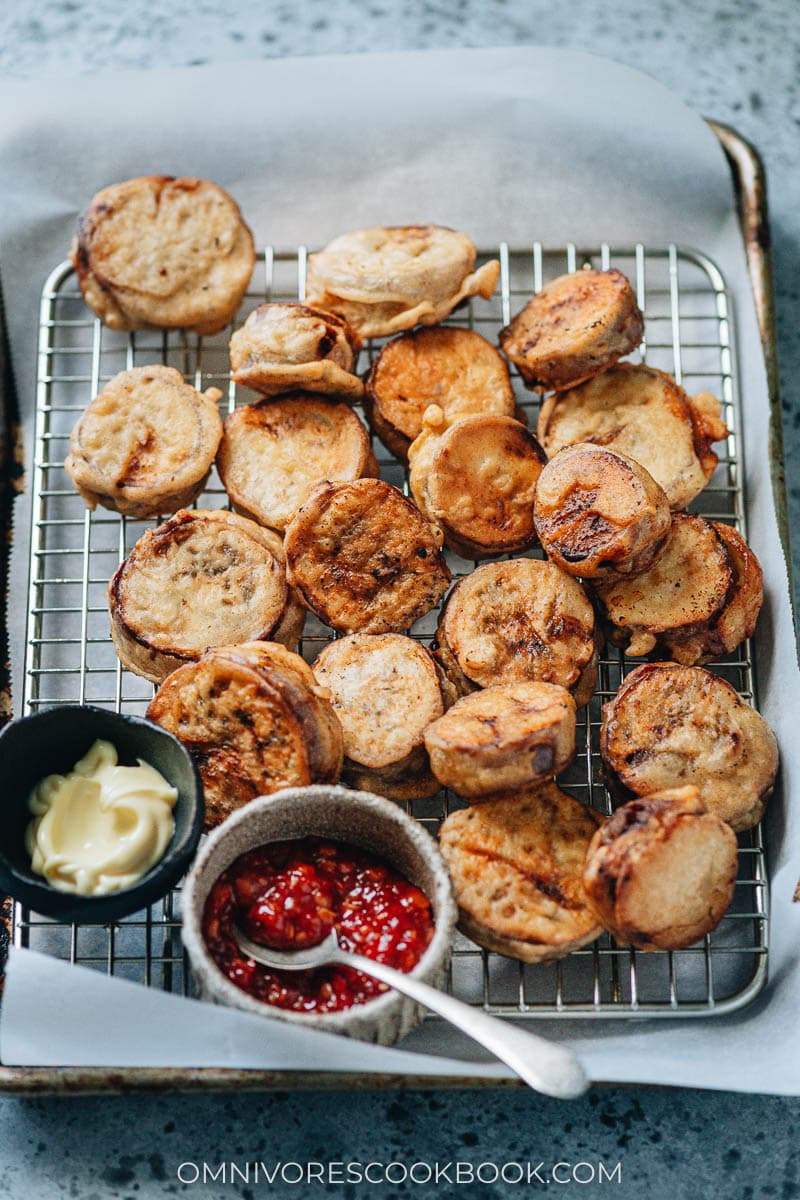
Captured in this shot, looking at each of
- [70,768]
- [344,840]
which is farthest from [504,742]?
[70,768]

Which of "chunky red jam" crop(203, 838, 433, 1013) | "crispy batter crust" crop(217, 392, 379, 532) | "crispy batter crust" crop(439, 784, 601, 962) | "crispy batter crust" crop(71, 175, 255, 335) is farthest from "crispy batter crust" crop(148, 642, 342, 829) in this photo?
"crispy batter crust" crop(71, 175, 255, 335)

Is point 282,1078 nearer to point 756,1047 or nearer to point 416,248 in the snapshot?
point 756,1047

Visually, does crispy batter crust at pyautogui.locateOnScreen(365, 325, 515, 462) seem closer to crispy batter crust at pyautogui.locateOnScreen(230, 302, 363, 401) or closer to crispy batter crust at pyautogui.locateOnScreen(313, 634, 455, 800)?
crispy batter crust at pyautogui.locateOnScreen(230, 302, 363, 401)

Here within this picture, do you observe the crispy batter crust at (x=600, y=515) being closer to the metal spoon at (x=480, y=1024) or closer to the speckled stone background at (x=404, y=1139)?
the metal spoon at (x=480, y=1024)

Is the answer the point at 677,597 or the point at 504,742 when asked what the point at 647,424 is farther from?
the point at 504,742

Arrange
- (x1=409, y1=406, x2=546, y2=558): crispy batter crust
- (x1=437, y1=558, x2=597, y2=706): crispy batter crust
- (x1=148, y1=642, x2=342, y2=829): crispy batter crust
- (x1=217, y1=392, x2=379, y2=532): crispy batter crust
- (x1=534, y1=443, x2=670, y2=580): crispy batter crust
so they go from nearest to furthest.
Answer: (x1=148, y1=642, x2=342, y2=829): crispy batter crust → (x1=534, y1=443, x2=670, y2=580): crispy batter crust → (x1=437, y1=558, x2=597, y2=706): crispy batter crust → (x1=409, y1=406, x2=546, y2=558): crispy batter crust → (x1=217, y1=392, x2=379, y2=532): crispy batter crust
